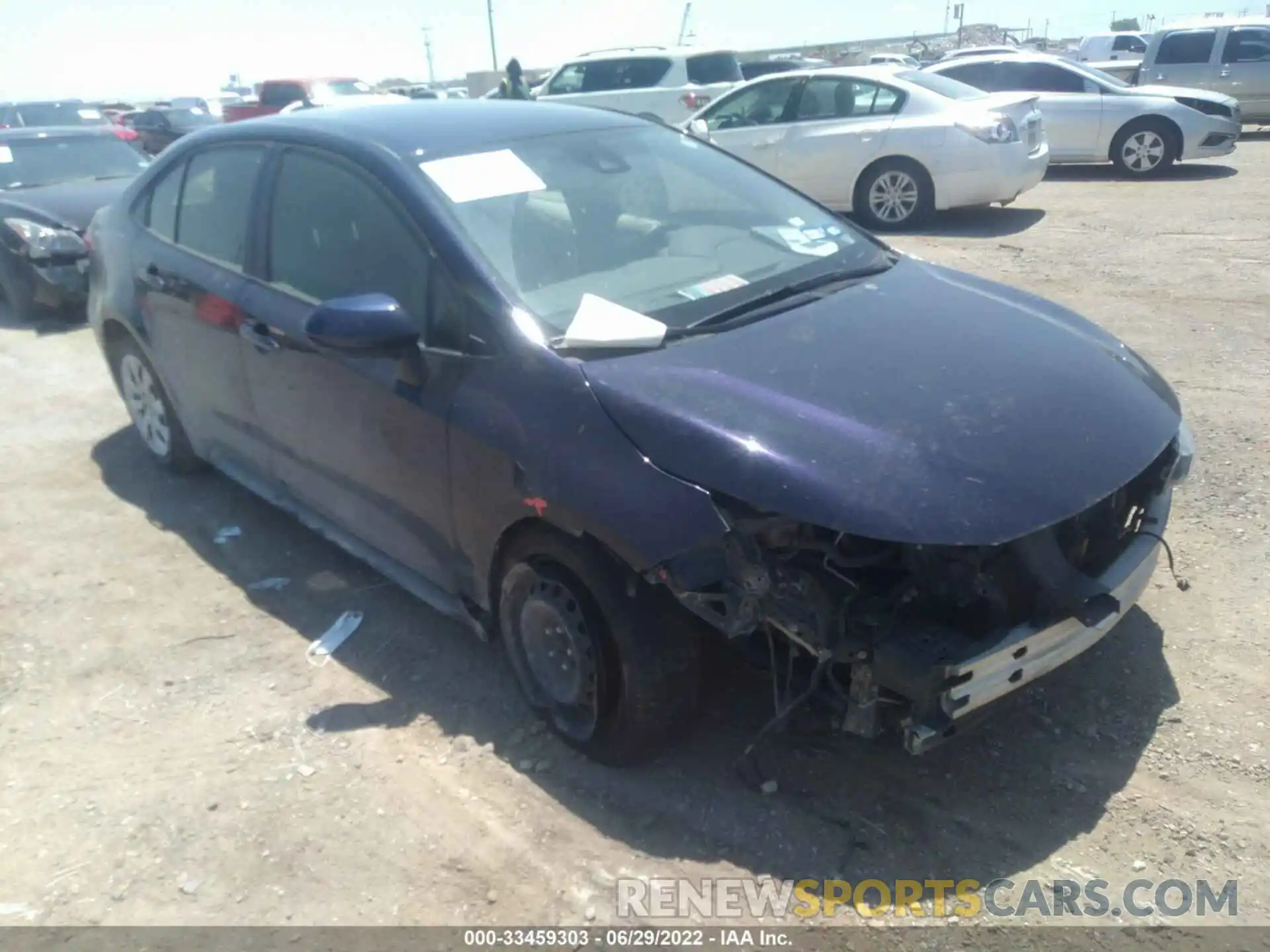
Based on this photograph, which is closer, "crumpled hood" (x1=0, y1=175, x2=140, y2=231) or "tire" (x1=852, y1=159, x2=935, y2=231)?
"crumpled hood" (x1=0, y1=175, x2=140, y2=231)

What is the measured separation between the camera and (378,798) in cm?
314

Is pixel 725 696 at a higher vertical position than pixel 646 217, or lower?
lower

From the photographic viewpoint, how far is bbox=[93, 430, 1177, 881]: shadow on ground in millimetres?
2840

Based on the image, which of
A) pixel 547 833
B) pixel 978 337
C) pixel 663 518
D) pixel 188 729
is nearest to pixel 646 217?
pixel 978 337

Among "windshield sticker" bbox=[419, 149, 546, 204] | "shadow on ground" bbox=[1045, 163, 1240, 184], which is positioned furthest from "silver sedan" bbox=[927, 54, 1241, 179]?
"windshield sticker" bbox=[419, 149, 546, 204]

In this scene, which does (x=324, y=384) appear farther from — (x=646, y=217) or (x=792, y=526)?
(x=792, y=526)

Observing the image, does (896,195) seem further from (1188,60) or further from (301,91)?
(301,91)

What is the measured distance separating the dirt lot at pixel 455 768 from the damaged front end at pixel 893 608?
428 millimetres

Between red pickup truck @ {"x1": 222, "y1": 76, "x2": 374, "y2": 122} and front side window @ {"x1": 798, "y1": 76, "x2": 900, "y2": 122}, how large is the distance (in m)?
13.9

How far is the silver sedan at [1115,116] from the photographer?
1275 cm

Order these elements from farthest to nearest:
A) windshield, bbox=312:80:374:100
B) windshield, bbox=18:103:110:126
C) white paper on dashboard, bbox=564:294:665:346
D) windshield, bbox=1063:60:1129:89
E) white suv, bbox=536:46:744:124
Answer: windshield, bbox=312:80:374:100, white suv, bbox=536:46:744:124, windshield, bbox=18:103:110:126, windshield, bbox=1063:60:1129:89, white paper on dashboard, bbox=564:294:665:346

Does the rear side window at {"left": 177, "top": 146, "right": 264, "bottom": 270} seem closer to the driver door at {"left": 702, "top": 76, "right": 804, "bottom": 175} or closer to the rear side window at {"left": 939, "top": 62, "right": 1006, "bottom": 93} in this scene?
the driver door at {"left": 702, "top": 76, "right": 804, "bottom": 175}

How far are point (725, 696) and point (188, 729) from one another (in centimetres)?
176

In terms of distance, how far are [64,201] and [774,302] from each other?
7842 mm
